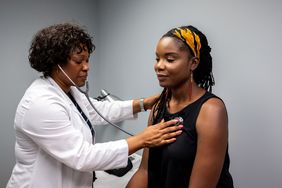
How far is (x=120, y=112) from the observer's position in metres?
1.61

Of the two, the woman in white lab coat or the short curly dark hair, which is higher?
the short curly dark hair

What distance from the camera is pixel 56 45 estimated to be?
3.90 feet

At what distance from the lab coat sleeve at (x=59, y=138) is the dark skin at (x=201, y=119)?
359mm

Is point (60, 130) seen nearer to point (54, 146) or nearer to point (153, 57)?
point (54, 146)

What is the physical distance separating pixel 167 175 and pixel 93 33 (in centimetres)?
160

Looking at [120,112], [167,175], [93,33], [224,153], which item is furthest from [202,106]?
[93,33]

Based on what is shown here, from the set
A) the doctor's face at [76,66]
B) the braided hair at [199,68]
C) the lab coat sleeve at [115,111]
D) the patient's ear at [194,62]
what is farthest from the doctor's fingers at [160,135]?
the lab coat sleeve at [115,111]

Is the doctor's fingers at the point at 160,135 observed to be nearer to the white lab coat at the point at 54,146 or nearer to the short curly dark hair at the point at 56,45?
the white lab coat at the point at 54,146

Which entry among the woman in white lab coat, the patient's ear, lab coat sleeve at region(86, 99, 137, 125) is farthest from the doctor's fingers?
lab coat sleeve at region(86, 99, 137, 125)

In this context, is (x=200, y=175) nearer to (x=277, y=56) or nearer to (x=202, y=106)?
(x=202, y=106)

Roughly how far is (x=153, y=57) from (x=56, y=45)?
710 mm

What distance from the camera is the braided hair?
1.03 m

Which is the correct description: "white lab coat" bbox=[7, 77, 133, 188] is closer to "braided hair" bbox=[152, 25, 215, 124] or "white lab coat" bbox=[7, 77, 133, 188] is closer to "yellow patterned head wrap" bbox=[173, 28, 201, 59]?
"braided hair" bbox=[152, 25, 215, 124]

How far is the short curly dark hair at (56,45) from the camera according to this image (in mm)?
1195
